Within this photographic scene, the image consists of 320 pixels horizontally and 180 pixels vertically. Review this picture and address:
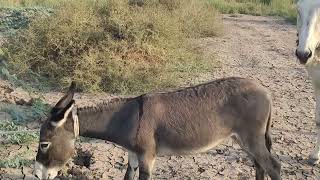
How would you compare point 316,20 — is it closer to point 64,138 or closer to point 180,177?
point 180,177

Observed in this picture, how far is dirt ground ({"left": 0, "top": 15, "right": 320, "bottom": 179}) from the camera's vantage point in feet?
17.7

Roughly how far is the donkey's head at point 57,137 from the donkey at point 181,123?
0.5 inches

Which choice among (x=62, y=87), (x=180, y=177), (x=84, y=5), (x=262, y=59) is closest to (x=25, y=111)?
(x=62, y=87)

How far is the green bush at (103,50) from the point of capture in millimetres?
8367

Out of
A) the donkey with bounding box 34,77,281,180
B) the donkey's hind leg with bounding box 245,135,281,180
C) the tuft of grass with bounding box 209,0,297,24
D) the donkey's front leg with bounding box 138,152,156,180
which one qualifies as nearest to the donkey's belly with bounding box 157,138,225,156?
the donkey with bounding box 34,77,281,180

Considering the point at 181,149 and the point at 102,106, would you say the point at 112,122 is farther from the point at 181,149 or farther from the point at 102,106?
the point at 181,149

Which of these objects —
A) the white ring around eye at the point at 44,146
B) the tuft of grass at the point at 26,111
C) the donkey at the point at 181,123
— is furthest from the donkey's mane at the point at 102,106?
the tuft of grass at the point at 26,111

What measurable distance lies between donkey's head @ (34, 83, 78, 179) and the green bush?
3952mm

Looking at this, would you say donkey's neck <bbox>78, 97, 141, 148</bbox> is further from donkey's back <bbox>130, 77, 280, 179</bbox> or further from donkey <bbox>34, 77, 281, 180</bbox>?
donkey's back <bbox>130, 77, 280, 179</bbox>

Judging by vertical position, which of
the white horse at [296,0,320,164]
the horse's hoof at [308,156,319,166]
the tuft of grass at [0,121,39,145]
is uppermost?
the white horse at [296,0,320,164]

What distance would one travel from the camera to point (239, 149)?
6027 mm

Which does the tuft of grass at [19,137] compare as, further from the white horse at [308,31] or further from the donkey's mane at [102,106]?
the white horse at [308,31]

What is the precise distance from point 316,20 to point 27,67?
18.3 feet

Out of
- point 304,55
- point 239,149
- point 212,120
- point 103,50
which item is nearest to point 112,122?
point 212,120
